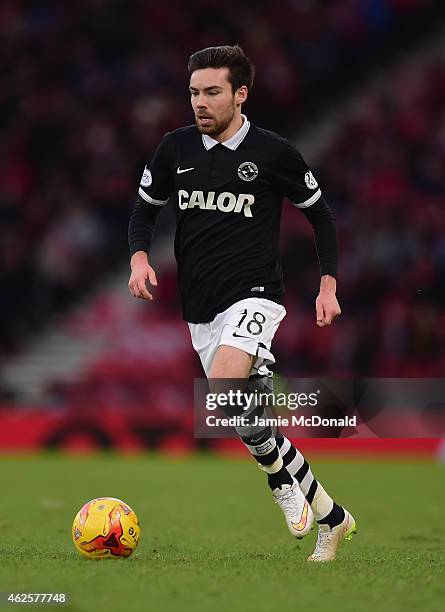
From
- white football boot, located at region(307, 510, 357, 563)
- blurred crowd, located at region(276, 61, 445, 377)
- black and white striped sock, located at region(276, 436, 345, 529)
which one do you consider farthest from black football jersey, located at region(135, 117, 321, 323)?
blurred crowd, located at region(276, 61, 445, 377)

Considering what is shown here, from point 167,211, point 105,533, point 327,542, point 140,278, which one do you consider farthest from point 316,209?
point 167,211

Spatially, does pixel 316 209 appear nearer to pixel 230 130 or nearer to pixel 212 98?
pixel 230 130

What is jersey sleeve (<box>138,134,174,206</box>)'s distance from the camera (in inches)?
248

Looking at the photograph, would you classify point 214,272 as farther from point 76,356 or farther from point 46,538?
point 76,356

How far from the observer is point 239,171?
613 centimetres

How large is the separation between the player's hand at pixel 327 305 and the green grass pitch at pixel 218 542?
1226 millimetres

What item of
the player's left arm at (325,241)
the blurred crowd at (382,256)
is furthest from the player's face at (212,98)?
the blurred crowd at (382,256)

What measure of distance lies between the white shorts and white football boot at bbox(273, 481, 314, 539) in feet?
2.03

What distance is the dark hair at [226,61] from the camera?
19.9 feet

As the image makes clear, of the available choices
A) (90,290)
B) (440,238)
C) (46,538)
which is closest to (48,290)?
(90,290)

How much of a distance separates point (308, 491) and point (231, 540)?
4.11 ft

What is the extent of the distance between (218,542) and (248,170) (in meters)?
2.38

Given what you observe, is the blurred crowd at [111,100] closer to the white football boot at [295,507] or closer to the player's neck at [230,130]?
the player's neck at [230,130]

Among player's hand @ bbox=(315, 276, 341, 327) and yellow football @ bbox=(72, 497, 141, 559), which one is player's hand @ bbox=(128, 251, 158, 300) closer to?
player's hand @ bbox=(315, 276, 341, 327)
